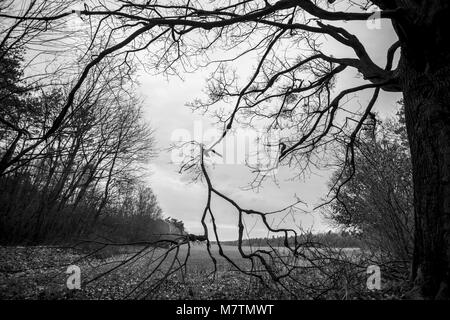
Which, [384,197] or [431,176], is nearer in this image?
[431,176]

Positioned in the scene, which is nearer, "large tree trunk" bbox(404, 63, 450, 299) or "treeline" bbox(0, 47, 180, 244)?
"large tree trunk" bbox(404, 63, 450, 299)

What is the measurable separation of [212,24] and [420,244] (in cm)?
371

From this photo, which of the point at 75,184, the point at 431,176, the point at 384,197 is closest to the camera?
the point at 431,176

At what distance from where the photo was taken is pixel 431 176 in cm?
329

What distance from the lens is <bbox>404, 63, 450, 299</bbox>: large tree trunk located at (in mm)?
3102

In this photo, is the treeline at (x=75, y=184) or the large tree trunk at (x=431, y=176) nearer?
the large tree trunk at (x=431, y=176)

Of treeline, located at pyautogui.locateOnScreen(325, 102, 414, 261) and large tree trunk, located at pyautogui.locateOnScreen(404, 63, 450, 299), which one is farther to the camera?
treeline, located at pyautogui.locateOnScreen(325, 102, 414, 261)

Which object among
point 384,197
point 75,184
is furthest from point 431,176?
point 75,184

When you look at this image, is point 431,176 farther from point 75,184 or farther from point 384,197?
point 75,184

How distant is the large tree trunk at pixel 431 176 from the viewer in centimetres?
310

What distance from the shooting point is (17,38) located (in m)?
6.18

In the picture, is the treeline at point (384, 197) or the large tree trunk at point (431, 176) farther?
the treeline at point (384, 197)

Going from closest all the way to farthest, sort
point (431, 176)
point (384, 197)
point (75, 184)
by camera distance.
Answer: point (431, 176) < point (384, 197) < point (75, 184)
